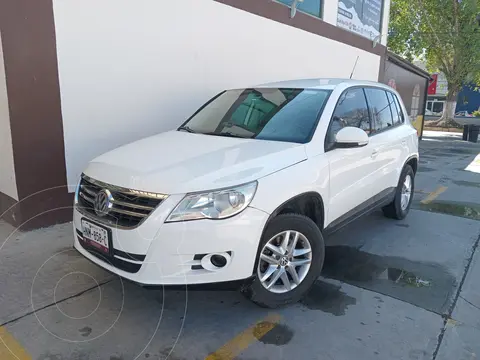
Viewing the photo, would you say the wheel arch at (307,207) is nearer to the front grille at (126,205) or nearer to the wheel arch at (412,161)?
the front grille at (126,205)

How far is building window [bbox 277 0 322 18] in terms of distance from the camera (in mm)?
8558

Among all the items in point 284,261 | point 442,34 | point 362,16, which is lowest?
point 284,261

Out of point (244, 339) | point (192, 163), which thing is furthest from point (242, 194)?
point (244, 339)

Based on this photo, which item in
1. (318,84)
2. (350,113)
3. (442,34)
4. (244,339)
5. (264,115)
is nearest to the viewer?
(244,339)

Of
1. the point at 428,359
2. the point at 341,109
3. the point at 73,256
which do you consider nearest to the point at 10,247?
the point at 73,256

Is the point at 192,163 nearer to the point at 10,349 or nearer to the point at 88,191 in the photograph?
the point at 88,191

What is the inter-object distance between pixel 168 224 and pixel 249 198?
22.0 inches

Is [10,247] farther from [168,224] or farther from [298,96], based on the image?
[298,96]

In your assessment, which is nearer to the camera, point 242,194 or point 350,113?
point 242,194

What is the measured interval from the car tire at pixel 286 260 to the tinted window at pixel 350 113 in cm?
84

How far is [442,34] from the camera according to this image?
21812 millimetres

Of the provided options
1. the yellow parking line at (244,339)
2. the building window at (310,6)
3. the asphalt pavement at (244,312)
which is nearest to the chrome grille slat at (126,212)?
the asphalt pavement at (244,312)

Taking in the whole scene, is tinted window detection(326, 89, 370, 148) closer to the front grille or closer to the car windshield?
the car windshield

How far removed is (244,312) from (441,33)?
23.7m
